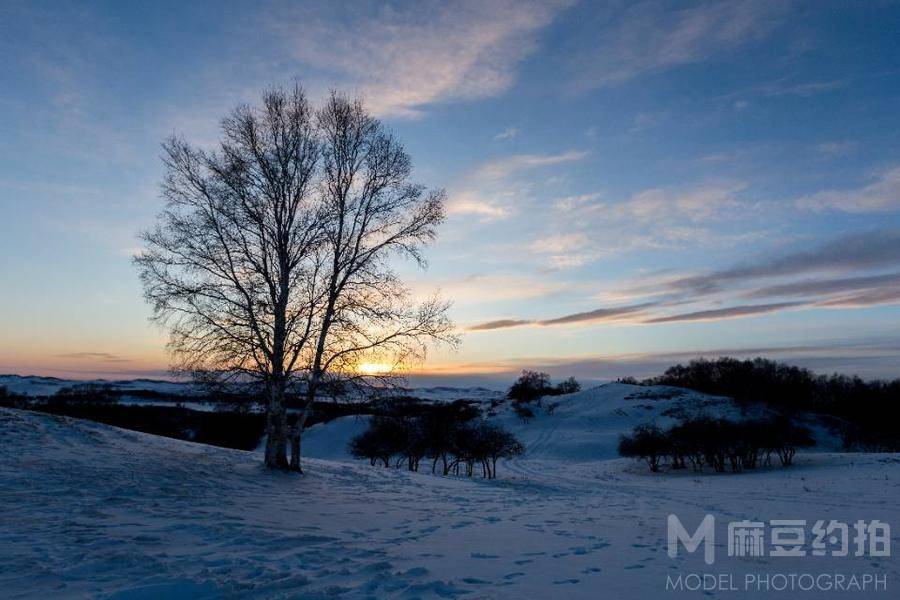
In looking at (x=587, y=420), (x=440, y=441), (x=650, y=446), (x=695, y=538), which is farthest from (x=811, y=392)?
(x=695, y=538)

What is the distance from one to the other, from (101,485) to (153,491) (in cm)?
118

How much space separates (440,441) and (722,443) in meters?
27.1

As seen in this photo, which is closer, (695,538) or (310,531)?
(310,531)

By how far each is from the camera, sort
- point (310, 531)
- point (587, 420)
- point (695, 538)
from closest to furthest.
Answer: point (310, 531) → point (695, 538) → point (587, 420)

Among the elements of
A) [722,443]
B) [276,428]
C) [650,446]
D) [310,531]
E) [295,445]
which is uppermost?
[276,428]

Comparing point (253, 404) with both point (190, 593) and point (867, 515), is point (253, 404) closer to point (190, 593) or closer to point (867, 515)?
point (190, 593)

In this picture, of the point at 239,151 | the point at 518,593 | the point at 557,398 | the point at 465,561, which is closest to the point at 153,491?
the point at 465,561

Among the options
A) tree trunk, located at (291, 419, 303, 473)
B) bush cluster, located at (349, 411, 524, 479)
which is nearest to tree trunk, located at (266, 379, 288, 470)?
tree trunk, located at (291, 419, 303, 473)

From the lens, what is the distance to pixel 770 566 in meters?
8.30

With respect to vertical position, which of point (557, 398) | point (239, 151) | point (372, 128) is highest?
point (372, 128)

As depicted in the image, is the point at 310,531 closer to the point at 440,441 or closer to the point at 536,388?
the point at 440,441

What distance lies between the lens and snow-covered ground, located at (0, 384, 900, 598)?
6641 mm

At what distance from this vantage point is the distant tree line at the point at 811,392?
231ft

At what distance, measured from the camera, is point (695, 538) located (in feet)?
33.4
